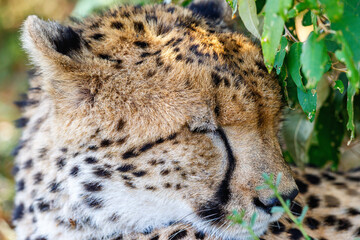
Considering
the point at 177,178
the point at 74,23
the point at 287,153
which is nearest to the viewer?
the point at 177,178

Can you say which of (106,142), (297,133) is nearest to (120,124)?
(106,142)

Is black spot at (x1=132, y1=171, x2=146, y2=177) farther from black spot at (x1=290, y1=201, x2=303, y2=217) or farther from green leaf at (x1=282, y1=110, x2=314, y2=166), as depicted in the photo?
green leaf at (x1=282, y1=110, x2=314, y2=166)

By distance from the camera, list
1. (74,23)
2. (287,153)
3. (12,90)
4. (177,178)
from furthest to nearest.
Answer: (12,90) → (287,153) → (74,23) → (177,178)

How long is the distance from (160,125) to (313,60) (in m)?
0.63

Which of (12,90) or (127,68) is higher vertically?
(127,68)

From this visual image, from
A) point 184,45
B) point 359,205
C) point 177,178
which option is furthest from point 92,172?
point 359,205

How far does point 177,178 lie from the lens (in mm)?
1668

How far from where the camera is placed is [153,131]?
1634mm

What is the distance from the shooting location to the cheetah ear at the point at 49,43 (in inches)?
62.3

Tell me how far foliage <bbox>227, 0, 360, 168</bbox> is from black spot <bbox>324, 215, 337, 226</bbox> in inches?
15.4

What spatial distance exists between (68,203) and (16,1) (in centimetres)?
397

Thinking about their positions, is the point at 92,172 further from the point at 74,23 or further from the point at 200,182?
the point at 74,23

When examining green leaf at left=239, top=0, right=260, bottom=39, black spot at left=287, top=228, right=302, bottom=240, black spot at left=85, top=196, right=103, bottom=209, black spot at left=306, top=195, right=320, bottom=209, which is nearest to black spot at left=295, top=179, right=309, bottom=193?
black spot at left=306, top=195, right=320, bottom=209

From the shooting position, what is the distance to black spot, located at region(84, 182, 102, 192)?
5.52ft
